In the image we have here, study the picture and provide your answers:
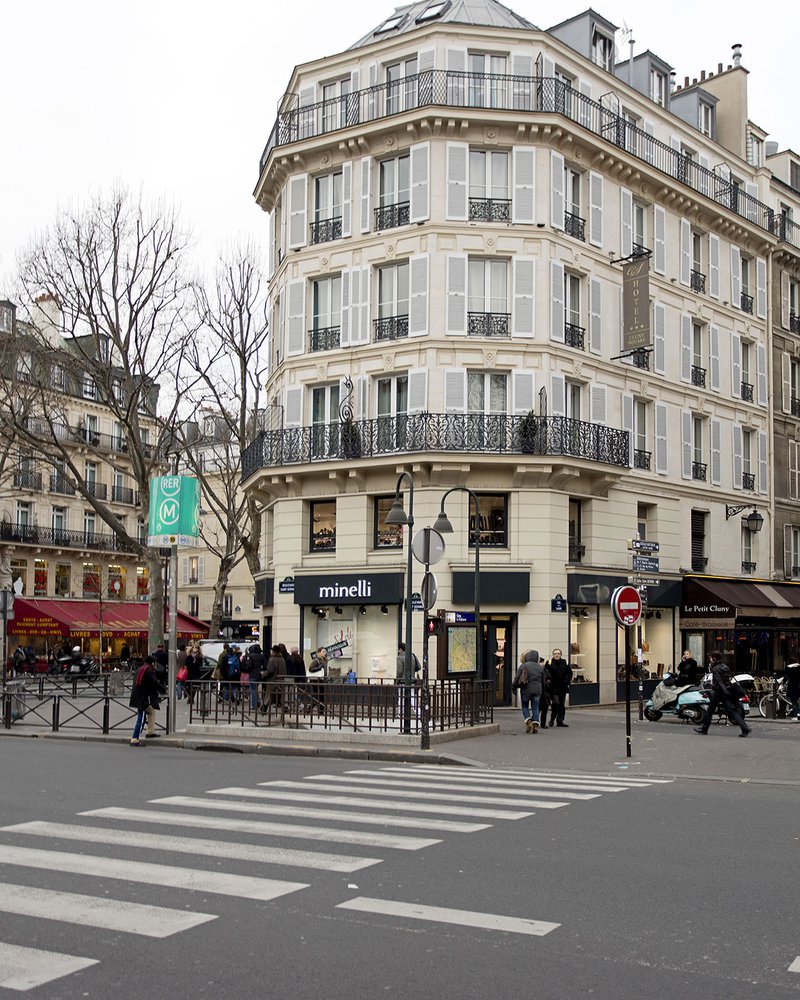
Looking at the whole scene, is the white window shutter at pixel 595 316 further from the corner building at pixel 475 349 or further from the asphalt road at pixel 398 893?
the asphalt road at pixel 398 893

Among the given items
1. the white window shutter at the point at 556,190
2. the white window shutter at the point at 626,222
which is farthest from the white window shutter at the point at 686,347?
the white window shutter at the point at 556,190

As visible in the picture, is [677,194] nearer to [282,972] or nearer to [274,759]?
[274,759]

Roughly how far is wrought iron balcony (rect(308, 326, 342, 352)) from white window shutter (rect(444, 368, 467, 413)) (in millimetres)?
3616

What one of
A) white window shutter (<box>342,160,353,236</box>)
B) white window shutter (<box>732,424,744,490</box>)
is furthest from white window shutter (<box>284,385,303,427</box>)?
white window shutter (<box>732,424,744,490</box>)

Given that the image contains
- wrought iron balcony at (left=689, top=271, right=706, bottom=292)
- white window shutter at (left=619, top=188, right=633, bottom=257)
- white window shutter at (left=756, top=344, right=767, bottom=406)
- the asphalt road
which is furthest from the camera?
white window shutter at (left=756, top=344, right=767, bottom=406)

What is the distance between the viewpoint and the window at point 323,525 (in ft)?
97.3

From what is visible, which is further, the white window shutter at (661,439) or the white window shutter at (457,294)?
the white window shutter at (661,439)

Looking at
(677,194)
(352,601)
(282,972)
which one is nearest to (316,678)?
(352,601)

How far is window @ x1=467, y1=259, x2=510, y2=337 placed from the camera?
2833cm

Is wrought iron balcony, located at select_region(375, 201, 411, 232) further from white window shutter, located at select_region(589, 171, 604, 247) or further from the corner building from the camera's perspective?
→ white window shutter, located at select_region(589, 171, 604, 247)

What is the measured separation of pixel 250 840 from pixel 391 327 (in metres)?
21.1

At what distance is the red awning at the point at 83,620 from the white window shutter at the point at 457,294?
2521 cm

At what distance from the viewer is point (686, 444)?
33.4 metres

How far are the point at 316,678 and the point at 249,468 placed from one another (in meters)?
12.3
